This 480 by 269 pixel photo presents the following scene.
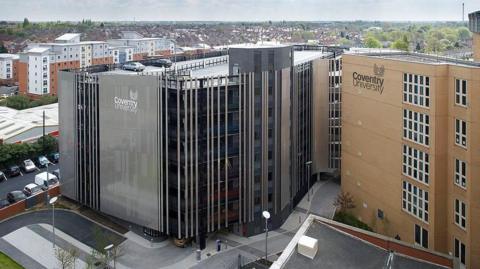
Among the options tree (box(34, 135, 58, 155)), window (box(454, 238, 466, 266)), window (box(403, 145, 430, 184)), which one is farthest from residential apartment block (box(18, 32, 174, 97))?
window (box(454, 238, 466, 266))

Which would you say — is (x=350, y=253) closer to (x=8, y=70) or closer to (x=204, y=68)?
(x=204, y=68)

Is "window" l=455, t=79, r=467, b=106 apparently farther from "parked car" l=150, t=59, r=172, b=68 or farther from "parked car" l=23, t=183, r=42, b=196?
"parked car" l=23, t=183, r=42, b=196

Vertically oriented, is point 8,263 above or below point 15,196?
below

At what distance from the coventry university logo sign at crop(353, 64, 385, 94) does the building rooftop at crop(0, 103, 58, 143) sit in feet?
153

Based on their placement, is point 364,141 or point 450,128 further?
point 364,141

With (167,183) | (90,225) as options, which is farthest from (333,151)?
(90,225)

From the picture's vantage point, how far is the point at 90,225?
153 feet

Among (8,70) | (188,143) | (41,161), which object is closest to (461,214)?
(188,143)

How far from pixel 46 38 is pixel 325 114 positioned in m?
152

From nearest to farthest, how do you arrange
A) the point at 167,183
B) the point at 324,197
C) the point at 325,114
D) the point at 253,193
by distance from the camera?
the point at 167,183, the point at 253,193, the point at 324,197, the point at 325,114

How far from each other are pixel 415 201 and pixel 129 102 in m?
24.2

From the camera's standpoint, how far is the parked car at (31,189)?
55081 mm

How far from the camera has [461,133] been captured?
33312 mm

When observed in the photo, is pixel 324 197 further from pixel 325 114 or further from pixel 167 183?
pixel 167 183
